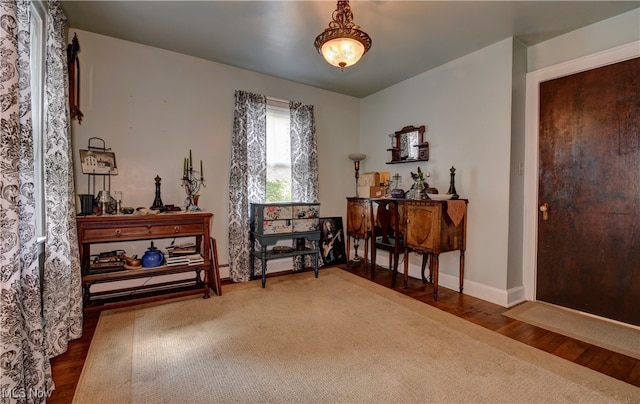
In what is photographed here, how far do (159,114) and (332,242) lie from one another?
9.33ft

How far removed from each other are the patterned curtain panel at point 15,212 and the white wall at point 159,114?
65.6 inches

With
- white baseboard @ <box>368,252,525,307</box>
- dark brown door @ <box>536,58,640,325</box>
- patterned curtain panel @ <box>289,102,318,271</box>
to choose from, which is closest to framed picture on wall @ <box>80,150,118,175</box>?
patterned curtain panel @ <box>289,102,318,271</box>

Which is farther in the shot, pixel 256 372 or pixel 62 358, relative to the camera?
pixel 62 358

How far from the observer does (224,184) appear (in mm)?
3676

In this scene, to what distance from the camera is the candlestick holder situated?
10.7 feet

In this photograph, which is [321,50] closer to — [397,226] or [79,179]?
[397,226]

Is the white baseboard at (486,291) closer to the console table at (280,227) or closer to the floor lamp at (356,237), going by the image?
the floor lamp at (356,237)

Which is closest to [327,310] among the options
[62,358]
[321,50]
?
[62,358]

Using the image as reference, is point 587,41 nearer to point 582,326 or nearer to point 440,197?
point 440,197

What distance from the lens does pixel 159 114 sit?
3275 millimetres

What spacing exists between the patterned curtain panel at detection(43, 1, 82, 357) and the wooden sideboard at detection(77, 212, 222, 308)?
29cm

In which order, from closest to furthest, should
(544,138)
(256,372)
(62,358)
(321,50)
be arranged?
1. (256,372)
2. (62,358)
3. (321,50)
4. (544,138)

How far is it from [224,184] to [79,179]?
1419 mm

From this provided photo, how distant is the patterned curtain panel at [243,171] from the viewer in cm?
362
